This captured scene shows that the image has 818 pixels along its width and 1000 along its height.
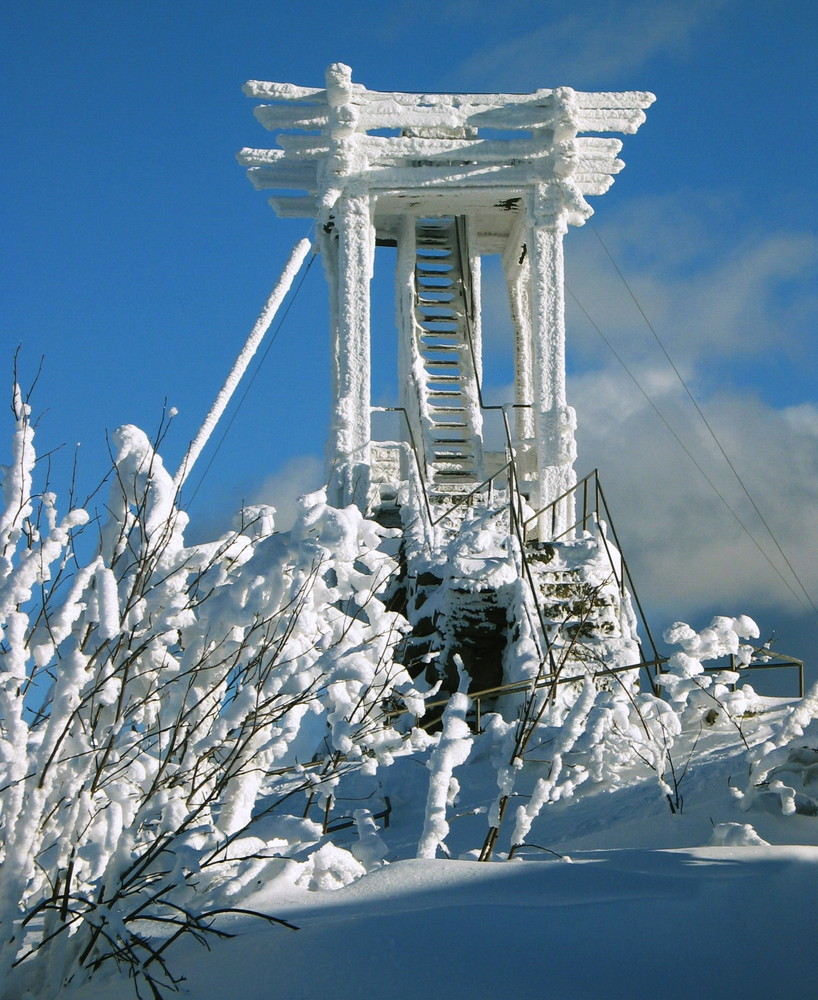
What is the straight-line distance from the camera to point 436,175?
55.8 ft

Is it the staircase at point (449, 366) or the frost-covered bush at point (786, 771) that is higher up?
the staircase at point (449, 366)

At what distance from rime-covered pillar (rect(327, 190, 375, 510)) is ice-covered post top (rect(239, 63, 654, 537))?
1 centimetres

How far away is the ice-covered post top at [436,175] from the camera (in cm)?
1684

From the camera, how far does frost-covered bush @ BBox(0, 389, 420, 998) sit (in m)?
5.00

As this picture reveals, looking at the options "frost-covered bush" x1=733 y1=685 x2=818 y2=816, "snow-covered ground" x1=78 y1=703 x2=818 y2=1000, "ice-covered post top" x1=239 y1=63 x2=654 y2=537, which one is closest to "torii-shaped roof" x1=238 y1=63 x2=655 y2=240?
"ice-covered post top" x1=239 y1=63 x2=654 y2=537

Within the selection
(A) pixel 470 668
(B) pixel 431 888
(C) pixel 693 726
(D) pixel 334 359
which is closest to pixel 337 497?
(D) pixel 334 359

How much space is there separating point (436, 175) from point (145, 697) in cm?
1250

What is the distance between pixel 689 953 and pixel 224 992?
1679 millimetres

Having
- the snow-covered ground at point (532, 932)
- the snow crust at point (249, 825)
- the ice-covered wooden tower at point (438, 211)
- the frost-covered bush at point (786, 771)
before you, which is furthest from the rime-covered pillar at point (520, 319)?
the snow-covered ground at point (532, 932)

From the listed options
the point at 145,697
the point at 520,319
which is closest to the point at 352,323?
the point at 520,319

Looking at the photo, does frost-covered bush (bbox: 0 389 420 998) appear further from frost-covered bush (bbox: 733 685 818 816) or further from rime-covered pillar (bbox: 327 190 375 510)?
rime-covered pillar (bbox: 327 190 375 510)

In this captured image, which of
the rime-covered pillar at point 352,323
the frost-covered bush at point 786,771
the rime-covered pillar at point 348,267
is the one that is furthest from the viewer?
the rime-covered pillar at point 352,323

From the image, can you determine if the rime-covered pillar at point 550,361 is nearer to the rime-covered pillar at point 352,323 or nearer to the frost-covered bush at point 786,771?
the rime-covered pillar at point 352,323

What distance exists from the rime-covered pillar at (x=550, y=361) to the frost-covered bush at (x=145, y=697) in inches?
406
